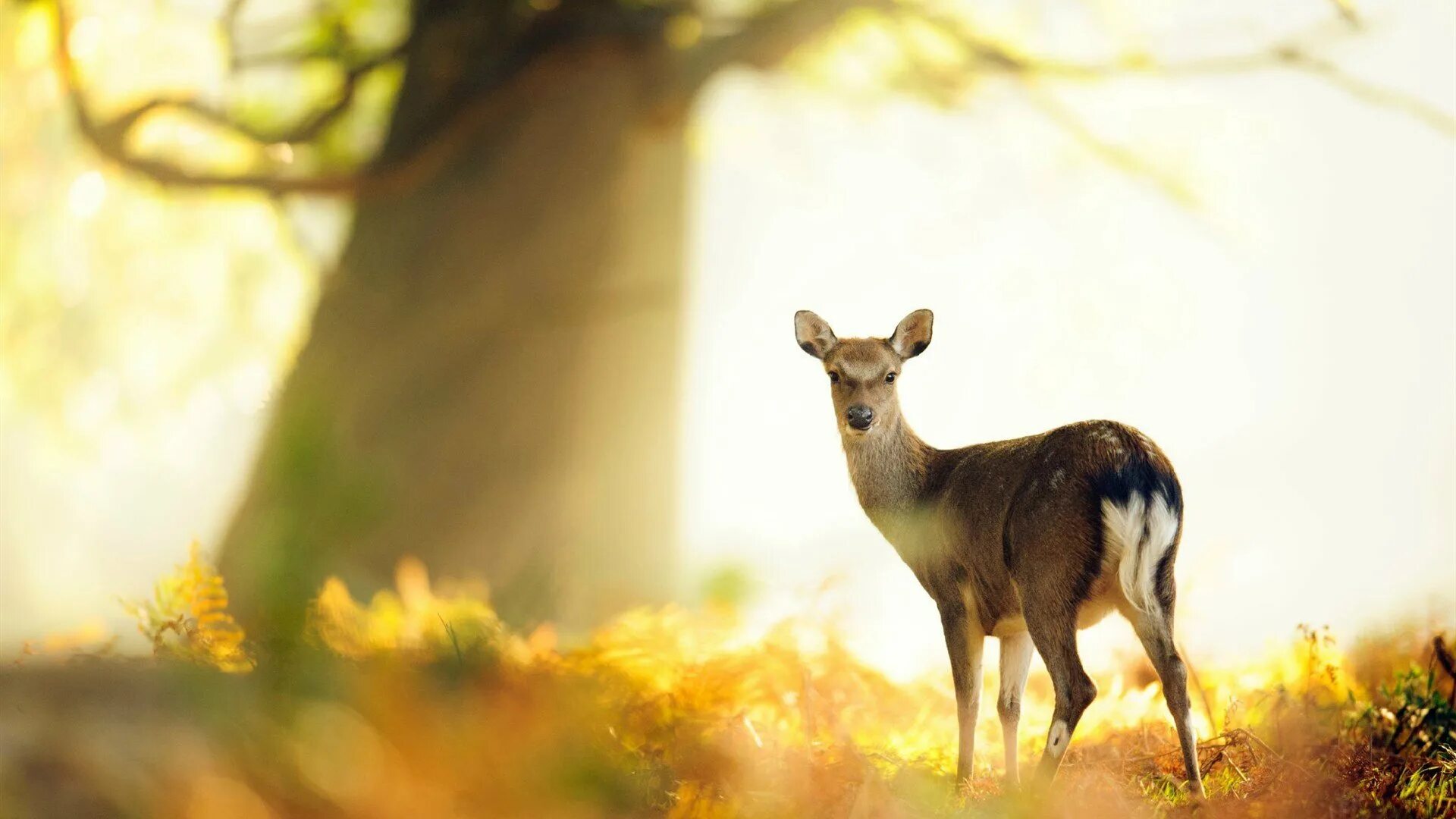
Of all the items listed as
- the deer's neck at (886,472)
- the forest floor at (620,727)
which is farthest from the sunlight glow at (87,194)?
the deer's neck at (886,472)

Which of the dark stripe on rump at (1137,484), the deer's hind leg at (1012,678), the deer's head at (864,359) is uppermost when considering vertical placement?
the deer's head at (864,359)

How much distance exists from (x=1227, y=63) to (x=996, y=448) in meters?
3.25

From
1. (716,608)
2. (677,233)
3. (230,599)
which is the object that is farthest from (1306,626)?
(677,233)

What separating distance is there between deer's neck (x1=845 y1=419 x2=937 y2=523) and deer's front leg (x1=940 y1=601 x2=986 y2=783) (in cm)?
41

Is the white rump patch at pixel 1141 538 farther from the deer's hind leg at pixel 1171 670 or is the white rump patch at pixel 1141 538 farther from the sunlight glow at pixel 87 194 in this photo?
the sunlight glow at pixel 87 194

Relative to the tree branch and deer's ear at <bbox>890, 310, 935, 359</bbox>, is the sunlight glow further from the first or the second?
deer's ear at <bbox>890, 310, 935, 359</bbox>

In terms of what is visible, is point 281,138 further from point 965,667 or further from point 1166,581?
point 1166,581

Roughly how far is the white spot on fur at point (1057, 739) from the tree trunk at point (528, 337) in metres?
3.37

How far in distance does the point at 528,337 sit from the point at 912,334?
318cm

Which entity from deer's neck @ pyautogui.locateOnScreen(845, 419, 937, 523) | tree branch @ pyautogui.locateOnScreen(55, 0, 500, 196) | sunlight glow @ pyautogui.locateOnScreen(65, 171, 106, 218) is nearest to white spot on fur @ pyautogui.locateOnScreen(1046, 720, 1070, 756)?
deer's neck @ pyautogui.locateOnScreen(845, 419, 937, 523)

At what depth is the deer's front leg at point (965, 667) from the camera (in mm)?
3223

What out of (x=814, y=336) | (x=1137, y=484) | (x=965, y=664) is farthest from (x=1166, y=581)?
(x=814, y=336)

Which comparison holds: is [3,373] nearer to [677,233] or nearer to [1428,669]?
[677,233]

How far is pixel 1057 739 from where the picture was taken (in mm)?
2891
